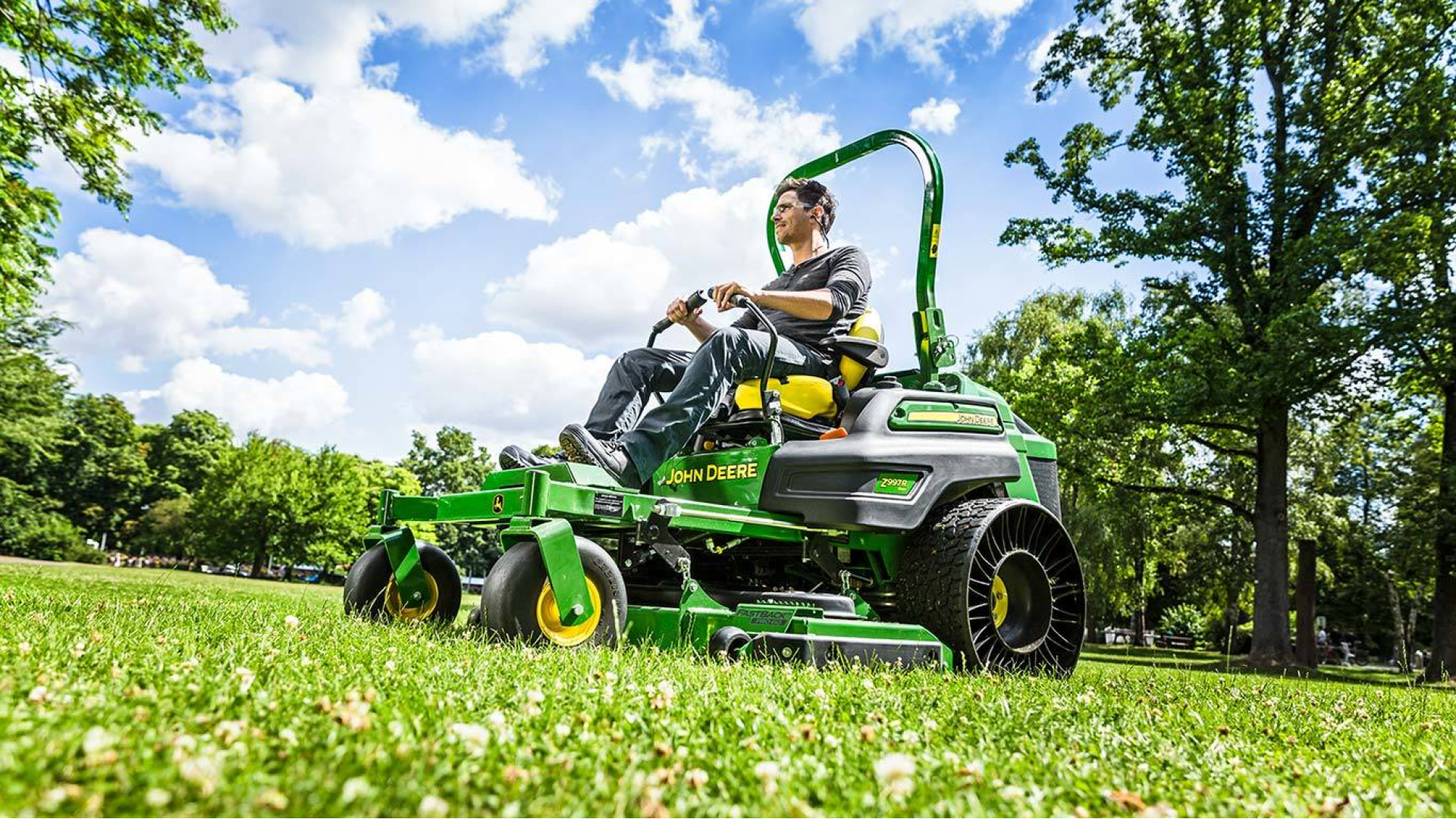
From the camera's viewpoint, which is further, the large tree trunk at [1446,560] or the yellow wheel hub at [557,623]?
the large tree trunk at [1446,560]

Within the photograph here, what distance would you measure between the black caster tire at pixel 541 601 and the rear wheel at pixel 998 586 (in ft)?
5.96

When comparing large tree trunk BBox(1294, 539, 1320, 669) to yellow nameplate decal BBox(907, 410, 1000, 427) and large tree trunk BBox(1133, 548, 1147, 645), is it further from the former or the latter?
yellow nameplate decal BBox(907, 410, 1000, 427)

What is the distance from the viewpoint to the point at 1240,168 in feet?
59.9

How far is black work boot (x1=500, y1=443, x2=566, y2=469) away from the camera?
182 inches

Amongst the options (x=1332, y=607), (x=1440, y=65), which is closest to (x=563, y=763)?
(x=1440, y=65)

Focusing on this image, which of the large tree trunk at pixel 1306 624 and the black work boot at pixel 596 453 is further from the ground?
the black work boot at pixel 596 453

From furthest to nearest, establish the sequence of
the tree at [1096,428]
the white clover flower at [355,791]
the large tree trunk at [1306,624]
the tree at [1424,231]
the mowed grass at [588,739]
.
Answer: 1. the tree at [1096,428]
2. the large tree trunk at [1306,624]
3. the tree at [1424,231]
4. the mowed grass at [588,739]
5. the white clover flower at [355,791]

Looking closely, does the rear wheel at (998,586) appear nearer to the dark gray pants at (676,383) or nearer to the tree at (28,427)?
the dark gray pants at (676,383)

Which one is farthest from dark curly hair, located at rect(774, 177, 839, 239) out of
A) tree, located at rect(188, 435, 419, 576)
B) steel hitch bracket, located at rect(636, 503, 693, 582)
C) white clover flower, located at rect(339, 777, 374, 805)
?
tree, located at rect(188, 435, 419, 576)

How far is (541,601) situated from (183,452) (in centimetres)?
7501

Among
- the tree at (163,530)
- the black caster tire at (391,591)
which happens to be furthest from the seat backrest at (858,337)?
the tree at (163,530)

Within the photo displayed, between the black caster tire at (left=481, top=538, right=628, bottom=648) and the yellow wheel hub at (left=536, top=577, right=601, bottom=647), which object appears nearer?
the black caster tire at (left=481, top=538, right=628, bottom=648)

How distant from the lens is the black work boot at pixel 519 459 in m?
4.62

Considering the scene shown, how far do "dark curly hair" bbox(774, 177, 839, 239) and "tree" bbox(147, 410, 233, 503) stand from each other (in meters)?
67.8
